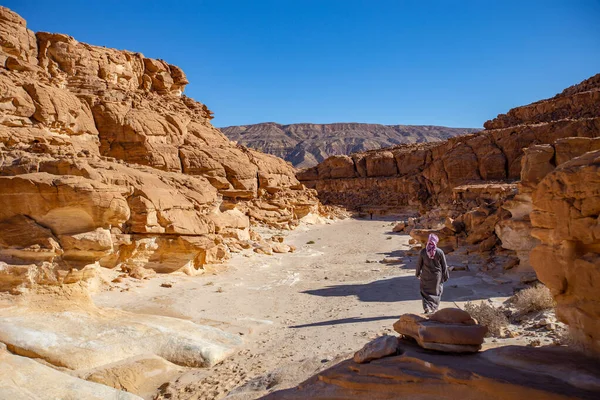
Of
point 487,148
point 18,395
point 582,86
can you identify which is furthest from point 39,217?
point 582,86

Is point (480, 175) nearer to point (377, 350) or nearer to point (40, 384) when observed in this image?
point (377, 350)

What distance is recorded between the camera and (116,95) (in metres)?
19.2

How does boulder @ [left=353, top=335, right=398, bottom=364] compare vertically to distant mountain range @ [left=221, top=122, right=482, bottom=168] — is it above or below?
below

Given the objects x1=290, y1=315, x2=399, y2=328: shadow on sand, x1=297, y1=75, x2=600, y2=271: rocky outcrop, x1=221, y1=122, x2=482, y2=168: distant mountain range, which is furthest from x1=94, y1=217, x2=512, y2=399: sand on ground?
x1=221, y1=122, x2=482, y2=168: distant mountain range

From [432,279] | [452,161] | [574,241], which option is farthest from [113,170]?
[452,161]

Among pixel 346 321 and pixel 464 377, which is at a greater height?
pixel 464 377

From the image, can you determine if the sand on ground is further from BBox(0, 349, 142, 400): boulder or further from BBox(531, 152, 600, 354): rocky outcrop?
BBox(531, 152, 600, 354): rocky outcrop

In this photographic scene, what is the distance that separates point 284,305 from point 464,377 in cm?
620

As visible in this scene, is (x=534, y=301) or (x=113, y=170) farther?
(x=113, y=170)

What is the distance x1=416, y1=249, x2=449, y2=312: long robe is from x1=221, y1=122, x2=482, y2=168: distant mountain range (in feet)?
304

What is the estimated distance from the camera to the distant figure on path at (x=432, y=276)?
686 cm

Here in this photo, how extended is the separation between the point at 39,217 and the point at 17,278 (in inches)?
44.9

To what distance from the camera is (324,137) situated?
117 metres

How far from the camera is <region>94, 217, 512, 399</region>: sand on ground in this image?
5.22m
